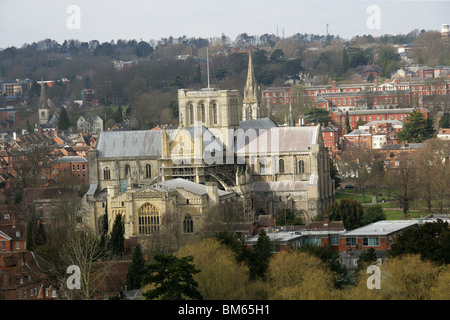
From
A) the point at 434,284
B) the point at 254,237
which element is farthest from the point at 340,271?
the point at 254,237

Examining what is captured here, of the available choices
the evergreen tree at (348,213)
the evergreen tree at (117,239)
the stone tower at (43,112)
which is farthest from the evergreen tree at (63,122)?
the evergreen tree at (117,239)

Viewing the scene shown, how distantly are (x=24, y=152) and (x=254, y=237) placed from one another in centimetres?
4621

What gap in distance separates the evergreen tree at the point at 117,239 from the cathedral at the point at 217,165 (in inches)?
152

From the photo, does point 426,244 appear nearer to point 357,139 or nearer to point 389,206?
point 389,206

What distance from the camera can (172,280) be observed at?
42.2 m

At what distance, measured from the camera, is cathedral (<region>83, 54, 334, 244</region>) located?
228 ft

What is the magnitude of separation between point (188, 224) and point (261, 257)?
15294 mm

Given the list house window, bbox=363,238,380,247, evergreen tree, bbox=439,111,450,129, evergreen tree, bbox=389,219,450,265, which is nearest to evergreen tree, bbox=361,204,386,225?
house window, bbox=363,238,380,247

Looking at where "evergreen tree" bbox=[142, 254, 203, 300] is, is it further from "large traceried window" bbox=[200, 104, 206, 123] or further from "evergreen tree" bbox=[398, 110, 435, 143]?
"evergreen tree" bbox=[398, 110, 435, 143]

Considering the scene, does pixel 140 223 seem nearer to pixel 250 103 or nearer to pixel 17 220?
pixel 17 220

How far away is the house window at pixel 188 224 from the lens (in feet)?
212

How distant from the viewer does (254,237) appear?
59.1m

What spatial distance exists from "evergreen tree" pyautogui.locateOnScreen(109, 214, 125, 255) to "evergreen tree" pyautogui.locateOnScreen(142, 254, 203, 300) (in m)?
15.0

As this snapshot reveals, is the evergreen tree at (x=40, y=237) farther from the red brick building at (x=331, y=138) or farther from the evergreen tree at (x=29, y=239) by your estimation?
the red brick building at (x=331, y=138)
